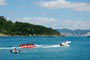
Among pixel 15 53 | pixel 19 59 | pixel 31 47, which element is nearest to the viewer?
pixel 19 59

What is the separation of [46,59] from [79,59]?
7.79 meters

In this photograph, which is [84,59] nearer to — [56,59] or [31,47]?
[56,59]

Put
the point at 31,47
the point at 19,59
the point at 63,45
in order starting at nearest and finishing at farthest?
1. the point at 19,59
2. the point at 31,47
3. the point at 63,45

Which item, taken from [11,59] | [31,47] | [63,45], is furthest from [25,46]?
[11,59]

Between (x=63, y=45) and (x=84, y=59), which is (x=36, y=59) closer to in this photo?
(x=84, y=59)

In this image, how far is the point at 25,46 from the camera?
113 m

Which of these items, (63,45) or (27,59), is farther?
(63,45)

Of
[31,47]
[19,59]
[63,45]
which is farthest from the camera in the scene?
[63,45]

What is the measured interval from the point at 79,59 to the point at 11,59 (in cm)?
1603

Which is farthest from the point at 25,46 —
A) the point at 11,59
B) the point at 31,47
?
the point at 11,59

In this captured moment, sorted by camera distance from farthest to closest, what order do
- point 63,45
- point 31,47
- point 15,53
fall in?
point 63,45 < point 31,47 < point 15,53

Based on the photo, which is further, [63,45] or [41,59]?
[63,45]

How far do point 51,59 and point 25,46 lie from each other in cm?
4447

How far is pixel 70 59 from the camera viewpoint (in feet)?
231
